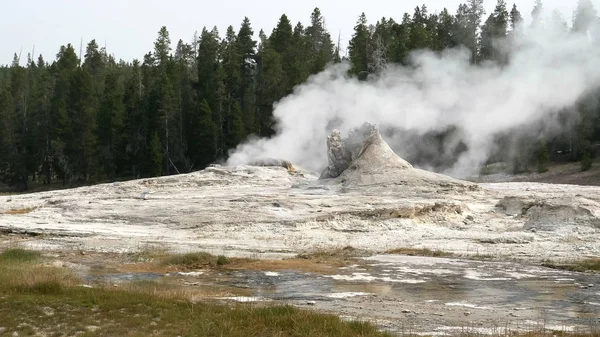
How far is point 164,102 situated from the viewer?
57781 millimetres

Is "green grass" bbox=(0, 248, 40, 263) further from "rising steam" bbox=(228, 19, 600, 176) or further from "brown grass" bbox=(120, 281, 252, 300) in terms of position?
"rising steam" bbox=(228, 19, 600, 176)

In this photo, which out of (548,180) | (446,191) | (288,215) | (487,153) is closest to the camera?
(288,215)

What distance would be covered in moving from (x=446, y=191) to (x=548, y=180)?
20023 mm

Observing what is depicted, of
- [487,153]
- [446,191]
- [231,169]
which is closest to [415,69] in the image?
[487,153]

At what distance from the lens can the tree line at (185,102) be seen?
2292 inches

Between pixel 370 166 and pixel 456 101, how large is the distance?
59.7 feet

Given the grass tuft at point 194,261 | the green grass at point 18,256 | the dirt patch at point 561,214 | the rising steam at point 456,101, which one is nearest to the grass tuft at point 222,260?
the grass tuft at point 194,261

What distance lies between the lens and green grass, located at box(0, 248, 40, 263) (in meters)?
17.1

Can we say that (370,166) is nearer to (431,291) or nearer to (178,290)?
(431,291)

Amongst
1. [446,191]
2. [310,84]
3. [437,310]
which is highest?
[310,84]

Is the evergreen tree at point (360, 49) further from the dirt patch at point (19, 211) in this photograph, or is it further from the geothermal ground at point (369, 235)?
the dirt patch at point (19, 211)

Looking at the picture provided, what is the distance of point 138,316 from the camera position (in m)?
10.3

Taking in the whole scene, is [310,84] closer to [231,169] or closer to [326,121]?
[326,121]

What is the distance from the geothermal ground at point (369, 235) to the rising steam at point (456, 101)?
11396mm
